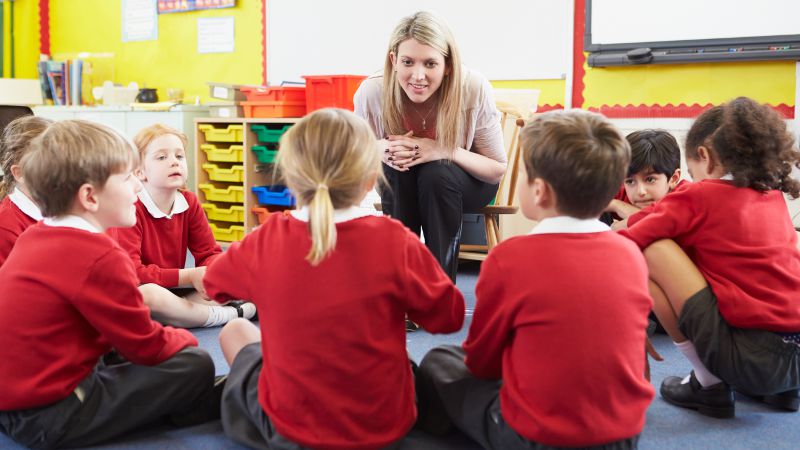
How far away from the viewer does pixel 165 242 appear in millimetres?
2178

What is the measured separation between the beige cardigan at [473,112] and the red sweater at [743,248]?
815 mm

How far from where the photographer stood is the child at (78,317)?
1.27 m

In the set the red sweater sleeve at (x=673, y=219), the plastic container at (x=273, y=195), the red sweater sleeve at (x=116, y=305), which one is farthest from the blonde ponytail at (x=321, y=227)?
the plastic container at (x=273, y=195)

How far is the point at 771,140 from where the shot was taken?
1.52 meters

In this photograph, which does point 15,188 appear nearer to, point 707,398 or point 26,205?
point 26,205

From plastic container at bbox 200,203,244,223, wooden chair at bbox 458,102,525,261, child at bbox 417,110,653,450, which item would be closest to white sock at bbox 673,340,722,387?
child at bbox 417,110,653,450

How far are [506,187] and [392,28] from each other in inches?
44.8

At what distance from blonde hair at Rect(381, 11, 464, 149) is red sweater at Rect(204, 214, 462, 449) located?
0.99 meters

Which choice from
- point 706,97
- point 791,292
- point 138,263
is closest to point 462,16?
point 706,97

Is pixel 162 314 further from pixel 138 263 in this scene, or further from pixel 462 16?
pixel 462 16

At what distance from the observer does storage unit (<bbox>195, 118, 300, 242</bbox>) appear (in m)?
3.77

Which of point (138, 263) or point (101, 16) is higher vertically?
point (101, 16)

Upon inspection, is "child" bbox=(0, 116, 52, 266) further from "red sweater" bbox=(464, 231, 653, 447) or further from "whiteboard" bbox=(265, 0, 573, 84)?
"whiteboard" bbox=(265, 0, 573, 84)

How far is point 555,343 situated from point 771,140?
712 millimetres
